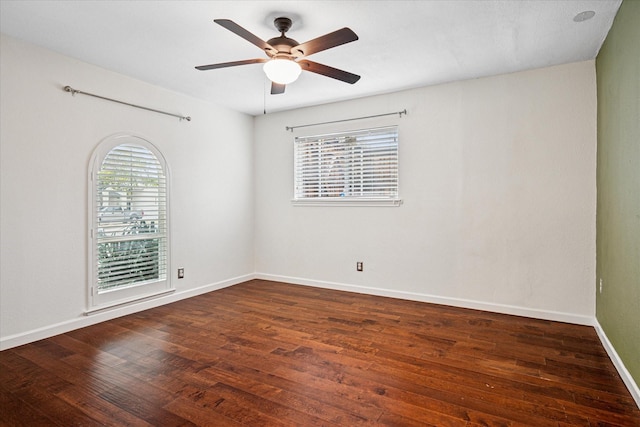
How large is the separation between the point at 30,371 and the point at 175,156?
2498mm

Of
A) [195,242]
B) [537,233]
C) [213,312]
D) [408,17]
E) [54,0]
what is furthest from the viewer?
[195,242]

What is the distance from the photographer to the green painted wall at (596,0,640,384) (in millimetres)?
2135

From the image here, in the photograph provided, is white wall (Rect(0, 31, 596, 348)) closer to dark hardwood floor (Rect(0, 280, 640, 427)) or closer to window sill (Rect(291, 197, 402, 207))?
window sill (Rect(291, 197, 402, 207))

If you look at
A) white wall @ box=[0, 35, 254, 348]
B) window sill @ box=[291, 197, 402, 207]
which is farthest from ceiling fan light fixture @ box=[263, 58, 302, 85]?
window sill @ box=[291, 197, 402, 207]

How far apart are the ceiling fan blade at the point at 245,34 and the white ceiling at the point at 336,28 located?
269 millimetres

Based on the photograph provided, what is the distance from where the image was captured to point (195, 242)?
14.7 feet

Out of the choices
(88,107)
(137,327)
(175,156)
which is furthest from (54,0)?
(137,327)

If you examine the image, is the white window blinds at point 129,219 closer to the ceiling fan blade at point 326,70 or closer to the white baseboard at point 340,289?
the white baseboard at point 340,289

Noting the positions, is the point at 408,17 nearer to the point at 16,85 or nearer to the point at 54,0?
the point at 54,0

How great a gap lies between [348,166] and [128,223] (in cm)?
263

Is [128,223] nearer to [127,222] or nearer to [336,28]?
[127,222]

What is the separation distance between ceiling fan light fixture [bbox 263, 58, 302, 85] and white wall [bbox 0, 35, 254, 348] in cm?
199

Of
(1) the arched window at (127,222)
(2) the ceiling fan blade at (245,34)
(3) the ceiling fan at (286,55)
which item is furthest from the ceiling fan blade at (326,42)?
(1) the arched window at (127,222)

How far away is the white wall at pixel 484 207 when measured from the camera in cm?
336
